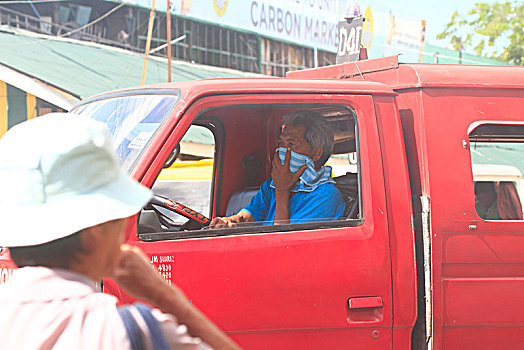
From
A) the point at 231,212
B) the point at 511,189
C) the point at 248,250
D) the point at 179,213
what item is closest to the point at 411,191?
the point at 248,250

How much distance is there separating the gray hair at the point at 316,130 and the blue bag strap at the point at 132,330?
2367 mm

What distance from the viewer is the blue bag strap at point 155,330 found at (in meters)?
1.04

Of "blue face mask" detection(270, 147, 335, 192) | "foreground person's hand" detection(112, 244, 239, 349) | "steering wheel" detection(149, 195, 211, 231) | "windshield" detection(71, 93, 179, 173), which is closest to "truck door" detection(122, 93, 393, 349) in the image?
"windshield" detection(71, 93, 179, 173)

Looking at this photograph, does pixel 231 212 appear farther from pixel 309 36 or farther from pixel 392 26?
pixel 392 26

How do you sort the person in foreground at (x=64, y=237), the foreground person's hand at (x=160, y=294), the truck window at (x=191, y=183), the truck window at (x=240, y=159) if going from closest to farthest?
the person in foreground at (x=64, y=237)
the foreground person's hand at (x=160, y=294)
the truck window at (x=240, y=159)
the truck window at (x=191, y=183)

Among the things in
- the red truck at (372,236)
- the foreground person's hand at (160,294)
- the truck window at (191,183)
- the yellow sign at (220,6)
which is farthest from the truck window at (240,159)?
the yellow sign at (220,6)

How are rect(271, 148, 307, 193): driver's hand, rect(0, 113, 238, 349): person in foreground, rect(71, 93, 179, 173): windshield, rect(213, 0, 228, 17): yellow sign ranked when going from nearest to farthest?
→ 1. rect(0, 113, 238, 349): person in foreground
2. rect(71, 93, 179, 173): windshield
3. rect(271, 148, 307, 193): driver's hand
4. rect(213, 0, 228, 17): yellow sign

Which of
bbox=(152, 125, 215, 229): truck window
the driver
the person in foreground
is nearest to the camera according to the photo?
the person in foreground

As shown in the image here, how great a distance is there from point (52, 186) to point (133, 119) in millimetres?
1821

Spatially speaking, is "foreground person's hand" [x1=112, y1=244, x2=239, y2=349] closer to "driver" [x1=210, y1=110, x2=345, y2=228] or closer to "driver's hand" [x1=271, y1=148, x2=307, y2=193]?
"driver" [x1=210, y1=110, x2=345, y2=228]

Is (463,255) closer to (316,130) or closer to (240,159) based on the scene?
(316,130)

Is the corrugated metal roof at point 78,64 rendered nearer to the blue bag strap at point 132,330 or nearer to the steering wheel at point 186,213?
the steering wheel at point 186,213

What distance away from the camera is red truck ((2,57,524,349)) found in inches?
101

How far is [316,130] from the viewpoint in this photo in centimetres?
335
